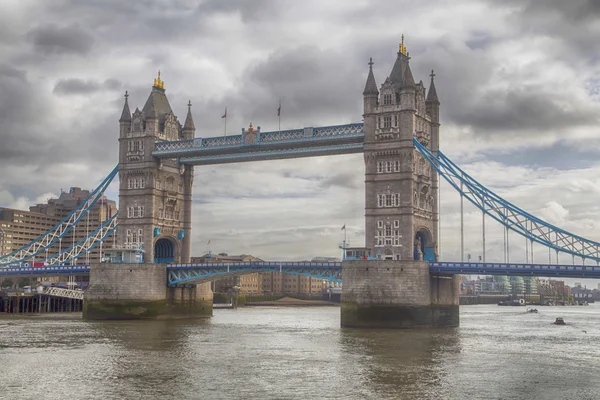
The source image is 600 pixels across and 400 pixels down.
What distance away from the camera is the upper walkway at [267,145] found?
83875 millimetres

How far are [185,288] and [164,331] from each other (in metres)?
25.4

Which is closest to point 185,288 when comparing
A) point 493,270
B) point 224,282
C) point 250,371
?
point 493,270

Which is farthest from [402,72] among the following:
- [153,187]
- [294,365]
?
[294,365]

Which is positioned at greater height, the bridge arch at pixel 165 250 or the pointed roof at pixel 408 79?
the pointed roof at pixel 408 79

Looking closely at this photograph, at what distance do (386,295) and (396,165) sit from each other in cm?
1416

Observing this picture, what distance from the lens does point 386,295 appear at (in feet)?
241

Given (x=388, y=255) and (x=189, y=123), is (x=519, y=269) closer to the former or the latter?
(x=388, y=255)

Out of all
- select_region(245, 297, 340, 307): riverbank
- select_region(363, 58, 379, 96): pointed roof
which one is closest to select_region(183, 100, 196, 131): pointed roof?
select_region(363, 58, 379, 96): pointed roof

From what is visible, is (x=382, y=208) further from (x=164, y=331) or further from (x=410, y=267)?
(x=164, y=331)

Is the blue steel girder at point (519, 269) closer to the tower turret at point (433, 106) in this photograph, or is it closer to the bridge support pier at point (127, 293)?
the tower turret at point (433, 106)

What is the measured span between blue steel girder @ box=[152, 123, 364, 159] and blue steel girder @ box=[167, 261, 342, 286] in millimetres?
13073

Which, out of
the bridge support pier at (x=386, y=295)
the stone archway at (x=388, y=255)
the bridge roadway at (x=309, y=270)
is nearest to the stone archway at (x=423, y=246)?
the stone archway at (x=388, y=255)

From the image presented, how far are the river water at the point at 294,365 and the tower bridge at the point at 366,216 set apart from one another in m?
6.27

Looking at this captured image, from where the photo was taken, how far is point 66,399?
3484 cm
